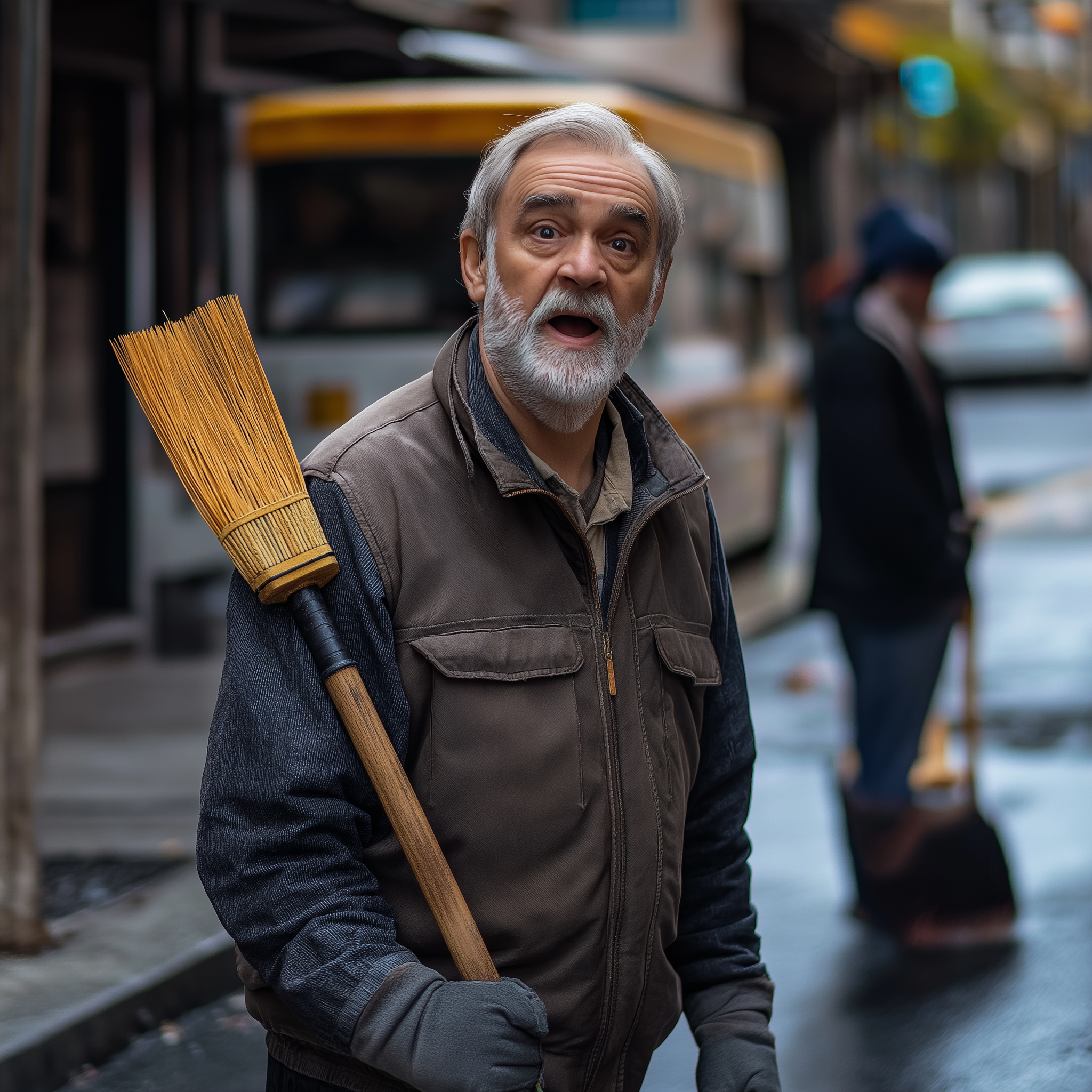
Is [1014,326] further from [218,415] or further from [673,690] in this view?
[218,415]

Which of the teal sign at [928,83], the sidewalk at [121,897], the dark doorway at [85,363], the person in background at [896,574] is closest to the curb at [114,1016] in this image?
the sidewalk at [121,897]

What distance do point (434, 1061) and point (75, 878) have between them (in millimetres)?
3489

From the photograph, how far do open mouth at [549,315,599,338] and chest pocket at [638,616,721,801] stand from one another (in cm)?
35

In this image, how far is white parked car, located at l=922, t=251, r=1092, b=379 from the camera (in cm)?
2456

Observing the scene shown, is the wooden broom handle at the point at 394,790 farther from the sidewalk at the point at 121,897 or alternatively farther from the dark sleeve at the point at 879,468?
the dark sleeve at the point at 879,468

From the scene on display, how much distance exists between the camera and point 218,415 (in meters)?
2.10

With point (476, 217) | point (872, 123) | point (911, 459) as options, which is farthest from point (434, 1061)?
point (872, 123)

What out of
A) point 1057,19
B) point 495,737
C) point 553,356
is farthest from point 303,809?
point 1057,19

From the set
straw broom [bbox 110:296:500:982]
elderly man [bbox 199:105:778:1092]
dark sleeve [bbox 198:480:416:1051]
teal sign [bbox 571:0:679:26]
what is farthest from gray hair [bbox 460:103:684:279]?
teal sign [bbox 571:0:679:26]

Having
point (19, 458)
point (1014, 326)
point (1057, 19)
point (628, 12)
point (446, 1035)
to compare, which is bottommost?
point (1014, 326)

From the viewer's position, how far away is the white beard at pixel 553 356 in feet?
6.82

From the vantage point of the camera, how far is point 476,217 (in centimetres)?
216

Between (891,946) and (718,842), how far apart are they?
2.72 meters

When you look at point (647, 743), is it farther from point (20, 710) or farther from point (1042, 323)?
point (1042, 323)
